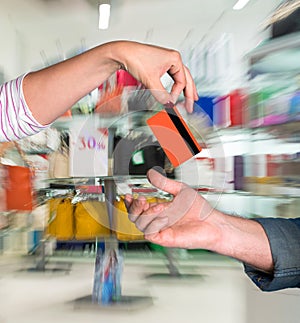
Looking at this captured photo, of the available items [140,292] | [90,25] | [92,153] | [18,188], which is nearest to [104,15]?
[90,25]

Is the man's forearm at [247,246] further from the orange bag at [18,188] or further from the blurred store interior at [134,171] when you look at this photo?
the orange bag at [18,188]

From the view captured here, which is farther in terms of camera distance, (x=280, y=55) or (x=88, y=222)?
(x=88, y=222)

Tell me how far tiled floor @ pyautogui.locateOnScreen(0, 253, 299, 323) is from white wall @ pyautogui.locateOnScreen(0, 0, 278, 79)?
35.0 inches

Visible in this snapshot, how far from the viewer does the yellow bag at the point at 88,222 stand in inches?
72.0

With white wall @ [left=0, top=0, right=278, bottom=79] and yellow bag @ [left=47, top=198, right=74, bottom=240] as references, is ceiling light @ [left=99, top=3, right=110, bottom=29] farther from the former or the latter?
yellow bag @ [left=47, top=198, right=74, bottom=240]

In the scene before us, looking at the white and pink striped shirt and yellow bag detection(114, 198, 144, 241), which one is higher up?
the white and pink striped shirt

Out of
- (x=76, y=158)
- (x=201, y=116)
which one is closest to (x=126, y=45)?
(x=201, y=116)

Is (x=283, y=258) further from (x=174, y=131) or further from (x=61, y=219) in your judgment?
(x=61, y=219)

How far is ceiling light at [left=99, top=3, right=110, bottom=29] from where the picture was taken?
2197mm

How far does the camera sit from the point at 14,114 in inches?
29.4

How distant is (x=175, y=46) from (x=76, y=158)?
87cm

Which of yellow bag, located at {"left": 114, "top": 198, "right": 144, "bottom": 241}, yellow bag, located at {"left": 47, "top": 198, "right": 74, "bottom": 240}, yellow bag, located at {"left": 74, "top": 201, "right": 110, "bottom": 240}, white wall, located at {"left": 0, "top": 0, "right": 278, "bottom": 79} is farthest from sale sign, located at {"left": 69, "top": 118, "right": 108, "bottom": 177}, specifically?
white wall, located at {"left": 0, "top": 0, "right": 278, "bottom": 79}

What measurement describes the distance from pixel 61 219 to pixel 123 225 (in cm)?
36

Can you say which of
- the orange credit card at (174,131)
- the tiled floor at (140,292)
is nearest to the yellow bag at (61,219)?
the tiled floor at (140,292)
